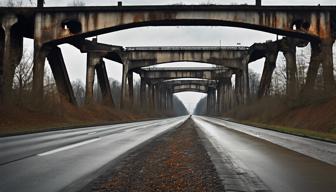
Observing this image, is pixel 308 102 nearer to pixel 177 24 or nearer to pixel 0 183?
pixel 177 24

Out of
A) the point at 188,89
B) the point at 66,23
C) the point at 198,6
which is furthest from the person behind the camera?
the point at 188,89

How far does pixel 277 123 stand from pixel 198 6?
16.4 metres

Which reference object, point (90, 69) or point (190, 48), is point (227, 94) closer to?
point (190, 48)

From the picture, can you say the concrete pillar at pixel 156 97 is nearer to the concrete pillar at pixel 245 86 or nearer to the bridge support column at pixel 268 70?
the concrete pillar at pixel 245 86

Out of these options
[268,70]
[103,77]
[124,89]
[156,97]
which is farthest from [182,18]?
[156,97]

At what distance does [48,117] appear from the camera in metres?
35.0

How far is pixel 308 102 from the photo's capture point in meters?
37.1

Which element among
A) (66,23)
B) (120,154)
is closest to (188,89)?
(66,23)

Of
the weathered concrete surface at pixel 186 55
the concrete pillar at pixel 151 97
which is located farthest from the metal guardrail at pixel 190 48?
the concrete pillar at pixel 151 97

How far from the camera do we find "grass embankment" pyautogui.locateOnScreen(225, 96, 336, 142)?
89.6 feet

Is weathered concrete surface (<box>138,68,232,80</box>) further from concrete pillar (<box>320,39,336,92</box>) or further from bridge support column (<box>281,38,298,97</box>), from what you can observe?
concrete pillar (<box>320,39,336,92</box>)

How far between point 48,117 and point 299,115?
68.9 feet

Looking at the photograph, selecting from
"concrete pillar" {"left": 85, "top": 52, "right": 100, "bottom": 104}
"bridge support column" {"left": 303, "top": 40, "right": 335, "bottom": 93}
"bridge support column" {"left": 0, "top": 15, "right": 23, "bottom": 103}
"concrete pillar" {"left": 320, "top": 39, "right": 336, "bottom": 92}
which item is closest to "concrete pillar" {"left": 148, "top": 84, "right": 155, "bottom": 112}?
"concrete pillar" {"left": 85, "top": 52, "right": 100, "bottom": 104}

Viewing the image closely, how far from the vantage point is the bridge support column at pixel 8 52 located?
102ft
